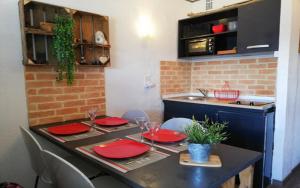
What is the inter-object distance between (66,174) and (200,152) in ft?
1.99

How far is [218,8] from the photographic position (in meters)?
2.74

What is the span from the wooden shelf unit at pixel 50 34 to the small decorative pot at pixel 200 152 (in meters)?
1.35

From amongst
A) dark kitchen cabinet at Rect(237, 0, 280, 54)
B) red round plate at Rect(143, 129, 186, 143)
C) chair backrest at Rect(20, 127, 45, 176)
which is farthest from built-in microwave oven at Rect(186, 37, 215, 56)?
chair backrest at Rect(20, 127, 45, 176)

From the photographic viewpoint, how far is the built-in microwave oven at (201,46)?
2.62 metres

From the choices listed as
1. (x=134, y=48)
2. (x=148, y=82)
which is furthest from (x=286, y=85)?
(x=134, y=48)

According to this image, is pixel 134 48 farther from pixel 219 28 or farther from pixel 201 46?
pixel 219 28

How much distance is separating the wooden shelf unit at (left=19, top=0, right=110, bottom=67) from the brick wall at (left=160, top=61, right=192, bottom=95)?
0.89 metres

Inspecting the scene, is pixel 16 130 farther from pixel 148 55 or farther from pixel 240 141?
pixel 240 141

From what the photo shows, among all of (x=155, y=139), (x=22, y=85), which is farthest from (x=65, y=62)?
(x=155, y=139)

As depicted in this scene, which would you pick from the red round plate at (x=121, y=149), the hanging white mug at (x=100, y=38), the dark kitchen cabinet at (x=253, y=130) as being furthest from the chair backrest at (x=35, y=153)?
the dark kitchen cabinet at (x=253, y=130)

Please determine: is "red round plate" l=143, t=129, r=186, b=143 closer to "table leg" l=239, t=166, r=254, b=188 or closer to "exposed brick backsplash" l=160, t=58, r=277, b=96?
"table leg" l=239, t=166, r=254, b=188

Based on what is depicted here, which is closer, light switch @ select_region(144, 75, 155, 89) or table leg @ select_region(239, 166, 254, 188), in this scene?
table leg @ select_region(239, 166, 254, 188)

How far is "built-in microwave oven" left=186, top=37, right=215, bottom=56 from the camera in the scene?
2.62m

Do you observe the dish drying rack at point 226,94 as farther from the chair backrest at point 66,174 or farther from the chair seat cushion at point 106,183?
the chair backrest at point 66,174
